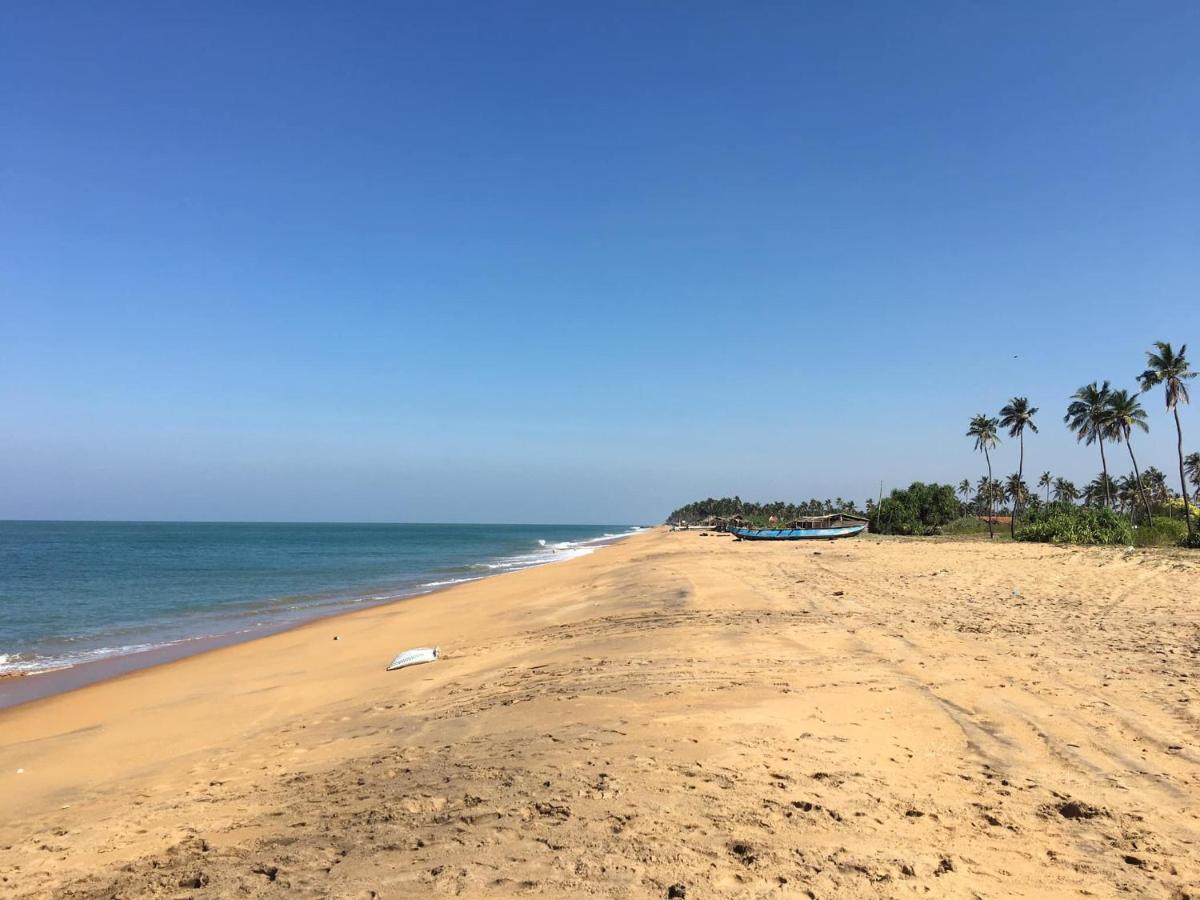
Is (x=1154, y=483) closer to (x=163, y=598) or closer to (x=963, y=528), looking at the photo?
(x=963, y=528)

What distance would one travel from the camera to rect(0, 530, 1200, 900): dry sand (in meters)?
4.16

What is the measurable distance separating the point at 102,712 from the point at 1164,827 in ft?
48.7

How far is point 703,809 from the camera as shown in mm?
4762

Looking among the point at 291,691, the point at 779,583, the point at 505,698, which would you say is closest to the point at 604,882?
the point at 505,698

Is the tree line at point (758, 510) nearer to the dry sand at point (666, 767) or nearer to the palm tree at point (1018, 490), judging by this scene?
the palm tree at point (1018, 490)

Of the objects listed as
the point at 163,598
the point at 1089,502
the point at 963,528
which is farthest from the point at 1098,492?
the point at 163,598

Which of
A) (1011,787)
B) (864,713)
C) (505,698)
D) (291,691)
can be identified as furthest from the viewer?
(291,691)

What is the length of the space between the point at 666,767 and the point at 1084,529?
4164 centimetres

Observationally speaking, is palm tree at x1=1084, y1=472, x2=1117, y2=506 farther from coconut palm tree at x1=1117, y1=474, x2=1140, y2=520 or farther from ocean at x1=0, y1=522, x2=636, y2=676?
ocean at x1=0, y1=522, x2=636, y2=676

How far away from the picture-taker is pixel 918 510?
61719 mm

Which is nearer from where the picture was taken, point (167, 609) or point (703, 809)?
point (703, 809)

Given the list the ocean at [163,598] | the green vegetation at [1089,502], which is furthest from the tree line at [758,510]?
the ocean at [163,598]

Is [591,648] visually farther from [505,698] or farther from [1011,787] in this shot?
[1011,787]

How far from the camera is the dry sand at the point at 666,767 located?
416cm
